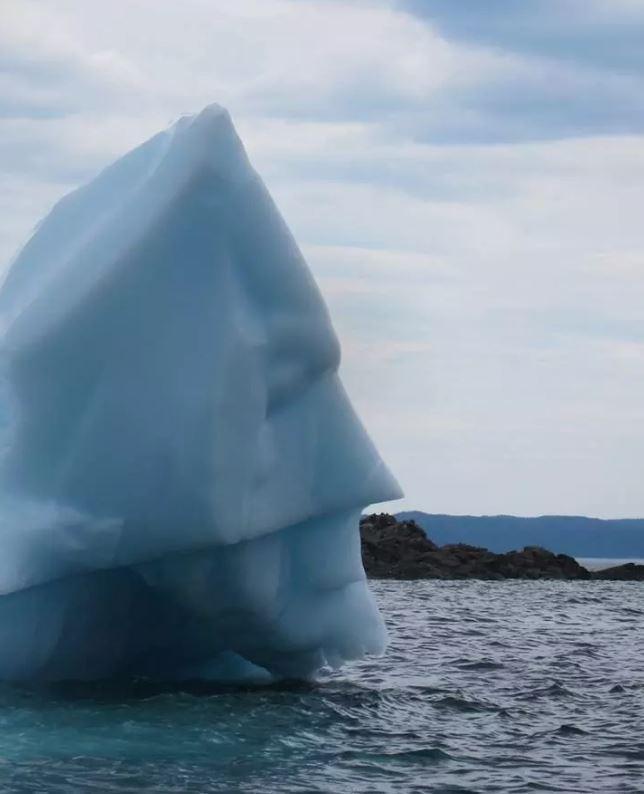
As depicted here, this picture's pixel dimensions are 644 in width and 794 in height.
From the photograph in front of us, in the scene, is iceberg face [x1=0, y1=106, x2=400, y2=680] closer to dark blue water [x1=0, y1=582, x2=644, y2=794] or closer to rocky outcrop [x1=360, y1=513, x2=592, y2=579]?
dark blue water [x1=0, y1=582, x2=644, y2=794]

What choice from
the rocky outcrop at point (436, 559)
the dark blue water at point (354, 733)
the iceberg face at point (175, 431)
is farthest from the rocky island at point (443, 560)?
the iceberg face at point (175, 431)

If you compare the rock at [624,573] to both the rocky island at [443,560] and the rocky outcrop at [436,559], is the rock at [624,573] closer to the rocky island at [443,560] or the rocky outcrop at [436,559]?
the rocky island at [443,560]

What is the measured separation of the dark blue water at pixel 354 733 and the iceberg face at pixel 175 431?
89 centimetres

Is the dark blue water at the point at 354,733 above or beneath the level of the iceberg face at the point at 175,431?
beneath

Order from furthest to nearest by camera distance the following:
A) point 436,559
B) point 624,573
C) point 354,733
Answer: point 624,573, point 436,559, point 354,733

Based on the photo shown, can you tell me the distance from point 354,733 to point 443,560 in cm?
4450

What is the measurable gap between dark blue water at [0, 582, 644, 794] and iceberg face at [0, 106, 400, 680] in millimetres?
885

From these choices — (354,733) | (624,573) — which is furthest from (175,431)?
(624,573)

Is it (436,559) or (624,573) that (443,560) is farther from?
(624,573)

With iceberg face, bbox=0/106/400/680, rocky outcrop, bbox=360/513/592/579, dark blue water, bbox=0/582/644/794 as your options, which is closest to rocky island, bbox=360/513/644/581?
rocky outcrop, bbox=360/513/592/579

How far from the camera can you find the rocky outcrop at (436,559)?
177ft

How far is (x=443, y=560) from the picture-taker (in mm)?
56000

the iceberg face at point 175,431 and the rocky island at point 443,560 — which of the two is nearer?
the iceberg face at point 175,431

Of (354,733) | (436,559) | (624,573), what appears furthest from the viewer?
(624,573)
